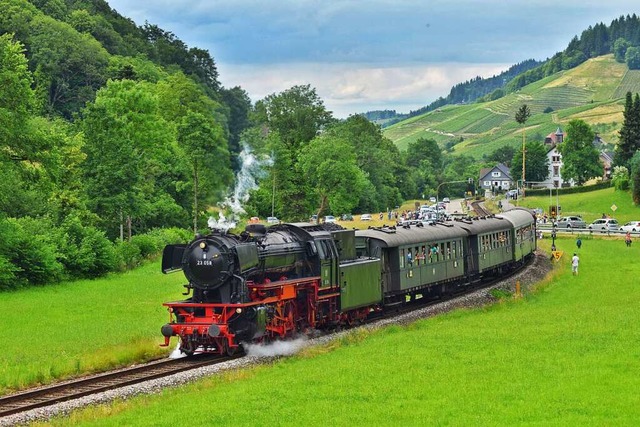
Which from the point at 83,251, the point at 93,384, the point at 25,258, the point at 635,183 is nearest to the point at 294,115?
the point at 635,183

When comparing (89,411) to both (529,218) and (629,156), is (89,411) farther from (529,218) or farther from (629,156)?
(629,156)

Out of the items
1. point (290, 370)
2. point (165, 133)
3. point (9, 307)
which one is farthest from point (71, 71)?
point (290, 370)

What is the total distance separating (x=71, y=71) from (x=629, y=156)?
8904 centimetres

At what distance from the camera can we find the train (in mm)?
27062

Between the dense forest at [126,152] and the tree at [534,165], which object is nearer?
the dense forest at [126,152]

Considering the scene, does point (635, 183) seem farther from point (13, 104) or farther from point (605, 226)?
point (13, 104)

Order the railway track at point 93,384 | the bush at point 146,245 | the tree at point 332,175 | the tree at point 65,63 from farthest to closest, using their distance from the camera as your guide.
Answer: the tree at point 65,63 < the tree at point 332,175 < the bush at point 146,245 < the railway track at point 93,384

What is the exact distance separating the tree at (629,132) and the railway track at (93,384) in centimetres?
12624

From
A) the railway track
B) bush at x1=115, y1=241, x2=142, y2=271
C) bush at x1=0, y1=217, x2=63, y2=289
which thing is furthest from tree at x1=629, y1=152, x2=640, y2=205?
the railway track

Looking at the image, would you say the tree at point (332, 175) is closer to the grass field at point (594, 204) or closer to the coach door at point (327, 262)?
the grass field at point (594, 204)

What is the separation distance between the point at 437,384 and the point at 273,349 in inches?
345

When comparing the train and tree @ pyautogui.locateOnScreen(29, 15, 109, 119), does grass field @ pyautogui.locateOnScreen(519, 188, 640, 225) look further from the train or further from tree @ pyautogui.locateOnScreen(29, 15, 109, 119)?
the train

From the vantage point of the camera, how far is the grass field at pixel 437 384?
1759 cm

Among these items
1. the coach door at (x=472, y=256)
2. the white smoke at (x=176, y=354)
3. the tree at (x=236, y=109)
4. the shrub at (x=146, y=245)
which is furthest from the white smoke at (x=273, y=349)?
the tree at (x=236, y=109)
